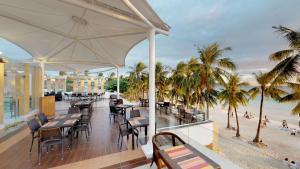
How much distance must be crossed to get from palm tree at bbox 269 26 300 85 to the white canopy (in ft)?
22.1

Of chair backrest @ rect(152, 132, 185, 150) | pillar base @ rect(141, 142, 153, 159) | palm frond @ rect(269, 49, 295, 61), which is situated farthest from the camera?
palm frond @ rect(269, 49, 295, 61)

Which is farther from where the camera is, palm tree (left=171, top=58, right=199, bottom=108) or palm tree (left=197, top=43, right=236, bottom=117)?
palm tree (left=171, top=58, right=199, bottom=108)

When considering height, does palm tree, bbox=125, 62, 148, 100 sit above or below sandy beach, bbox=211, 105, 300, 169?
above

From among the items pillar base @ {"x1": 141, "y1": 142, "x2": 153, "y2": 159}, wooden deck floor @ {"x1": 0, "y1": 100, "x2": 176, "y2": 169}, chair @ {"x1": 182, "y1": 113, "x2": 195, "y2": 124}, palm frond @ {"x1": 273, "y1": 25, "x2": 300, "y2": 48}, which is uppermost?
palm frond @ {"x1": 273, "y1": 25, "x2": 300, "y2": 48}

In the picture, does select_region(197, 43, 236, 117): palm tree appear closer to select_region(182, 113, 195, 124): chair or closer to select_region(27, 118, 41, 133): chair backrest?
select_region(182, 113, 195, 124): chair

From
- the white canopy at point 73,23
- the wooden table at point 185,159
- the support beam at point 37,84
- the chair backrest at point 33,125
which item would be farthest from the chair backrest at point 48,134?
the support beam at point 37,84

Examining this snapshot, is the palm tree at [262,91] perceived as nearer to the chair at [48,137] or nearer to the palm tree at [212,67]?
the palm tree at [212,67]

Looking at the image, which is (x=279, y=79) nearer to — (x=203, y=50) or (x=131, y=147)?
(x=203, y=50)

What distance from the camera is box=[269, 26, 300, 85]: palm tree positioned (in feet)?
20.9

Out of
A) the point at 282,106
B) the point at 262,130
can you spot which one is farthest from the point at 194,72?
the point at 282,106

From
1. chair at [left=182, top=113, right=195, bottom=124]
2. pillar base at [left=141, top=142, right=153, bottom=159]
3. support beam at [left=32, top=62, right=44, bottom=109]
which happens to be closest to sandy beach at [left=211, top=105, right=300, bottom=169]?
chair at [left=182, top=113, right=195, bottom=124]

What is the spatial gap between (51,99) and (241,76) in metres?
17.2

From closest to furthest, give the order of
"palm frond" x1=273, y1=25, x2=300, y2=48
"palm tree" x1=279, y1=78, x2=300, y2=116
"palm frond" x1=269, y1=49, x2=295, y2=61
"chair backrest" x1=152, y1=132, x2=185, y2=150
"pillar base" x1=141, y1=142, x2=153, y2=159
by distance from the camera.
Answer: "chair backrest" x1=152, y1=132, x2=185, y2=150
"pillar base" x1=141, y1=142, x2=153, y2=159
"palm frond" x1=273, y1=25, x2=300, y2=48
"palm frond" x1=269, y1=49, x2=295, y2=61
"palm tree" x1=279, y1=78, x2=300, y2=116

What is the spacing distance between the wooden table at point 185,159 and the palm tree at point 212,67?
21.1ft
